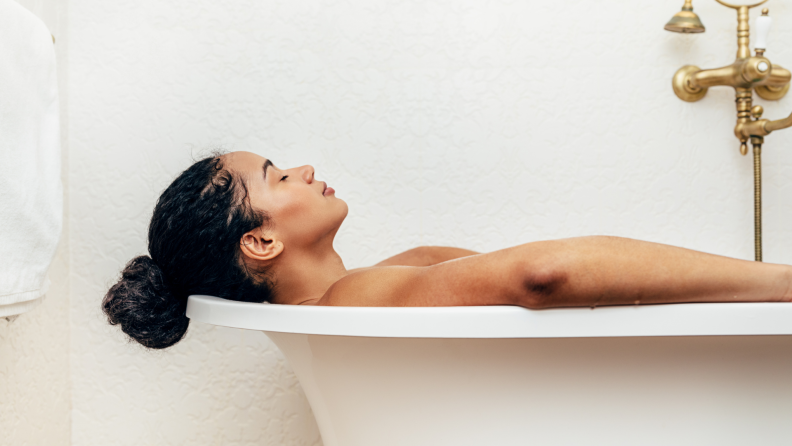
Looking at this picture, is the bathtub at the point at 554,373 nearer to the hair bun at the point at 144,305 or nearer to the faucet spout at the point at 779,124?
the hair bun at the point at 144,305

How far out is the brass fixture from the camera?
4.14ft

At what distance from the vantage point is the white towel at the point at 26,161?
2.50ft

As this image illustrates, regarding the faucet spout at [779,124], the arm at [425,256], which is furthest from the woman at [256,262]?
the faucet spout at [779,124]

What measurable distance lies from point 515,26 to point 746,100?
587mm

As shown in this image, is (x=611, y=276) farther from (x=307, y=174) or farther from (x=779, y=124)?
(x=779, y=124)

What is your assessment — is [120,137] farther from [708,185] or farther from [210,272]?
[708,185]

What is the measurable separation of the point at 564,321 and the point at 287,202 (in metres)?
0.49

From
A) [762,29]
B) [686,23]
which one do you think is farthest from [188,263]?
[762,29]

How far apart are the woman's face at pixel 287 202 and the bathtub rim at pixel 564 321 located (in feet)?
0.97

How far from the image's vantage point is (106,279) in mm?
1300

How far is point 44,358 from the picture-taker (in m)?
1.20

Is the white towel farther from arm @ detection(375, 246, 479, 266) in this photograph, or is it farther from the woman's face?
Result: arm @ detection(375, 246, 479, 266)

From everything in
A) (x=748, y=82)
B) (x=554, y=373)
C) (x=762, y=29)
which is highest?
(x=762, y=29)

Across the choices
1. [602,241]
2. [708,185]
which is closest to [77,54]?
[602,241]
